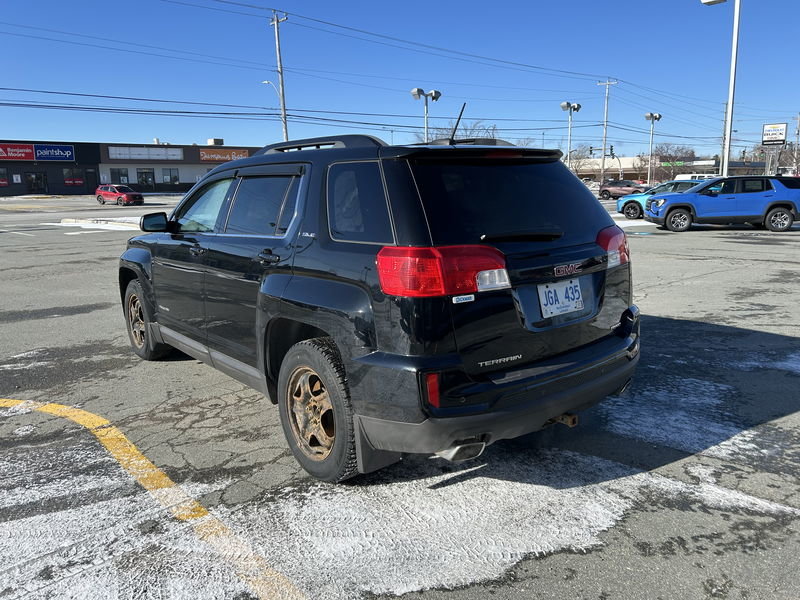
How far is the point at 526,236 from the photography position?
120 inches

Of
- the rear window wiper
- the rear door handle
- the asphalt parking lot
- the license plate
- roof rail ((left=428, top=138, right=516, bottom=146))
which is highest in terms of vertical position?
roof rail ((left=428, top=138, right=516, bottom=146))

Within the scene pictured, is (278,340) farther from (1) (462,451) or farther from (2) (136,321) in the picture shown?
(2) (136,321)

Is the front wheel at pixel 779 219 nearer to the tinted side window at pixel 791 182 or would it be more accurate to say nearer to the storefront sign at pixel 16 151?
the tinted side window at pixel 791 182

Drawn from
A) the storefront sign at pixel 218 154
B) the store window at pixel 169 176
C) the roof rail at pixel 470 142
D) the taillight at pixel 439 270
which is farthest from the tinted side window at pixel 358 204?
the store window at pixel 169 176

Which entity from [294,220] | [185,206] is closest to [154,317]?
[185,206]

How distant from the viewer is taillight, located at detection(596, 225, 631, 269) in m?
3.46

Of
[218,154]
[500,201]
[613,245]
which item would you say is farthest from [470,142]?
[218,154]

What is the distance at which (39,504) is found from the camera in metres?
3.22

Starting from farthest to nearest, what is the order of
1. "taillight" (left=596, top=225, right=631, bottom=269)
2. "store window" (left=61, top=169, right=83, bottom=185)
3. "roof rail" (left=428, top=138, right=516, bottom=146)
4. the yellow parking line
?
"store window" (left=61, top=169, right=83, bottom=185), "taillight" (left=596, top=225, right=631, bottom=269), "roof rail" (left=428, top=138, right=516, bottom=146), the yellow parking line

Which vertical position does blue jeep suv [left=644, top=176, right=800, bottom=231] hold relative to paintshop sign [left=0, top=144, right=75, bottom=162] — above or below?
below

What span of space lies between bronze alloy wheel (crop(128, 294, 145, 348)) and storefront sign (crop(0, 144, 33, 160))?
69.7 metres

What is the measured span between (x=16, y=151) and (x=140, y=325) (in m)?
70.2

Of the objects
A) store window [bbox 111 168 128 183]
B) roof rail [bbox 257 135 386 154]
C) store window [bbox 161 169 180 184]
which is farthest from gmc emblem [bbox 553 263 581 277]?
store window [bbox 161 169 180 184]

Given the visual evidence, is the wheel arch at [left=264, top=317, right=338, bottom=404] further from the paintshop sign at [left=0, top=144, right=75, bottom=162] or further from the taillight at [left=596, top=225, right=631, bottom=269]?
the paintshop sign at [left=0, top=144, right=75, bottom=162]
